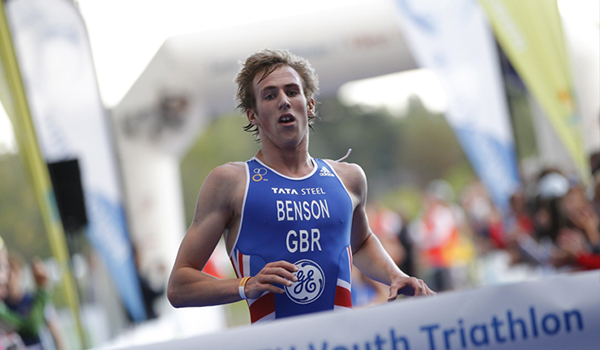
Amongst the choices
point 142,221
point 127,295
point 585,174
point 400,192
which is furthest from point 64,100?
point 400,192

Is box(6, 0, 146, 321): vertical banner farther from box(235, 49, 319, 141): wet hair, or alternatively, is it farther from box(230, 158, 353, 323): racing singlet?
box(230, 158, 353, 323): racing singlet

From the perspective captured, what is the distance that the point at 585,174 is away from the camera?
506 centimetres

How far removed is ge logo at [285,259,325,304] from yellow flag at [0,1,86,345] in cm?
404

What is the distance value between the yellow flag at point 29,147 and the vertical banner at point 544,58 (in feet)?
15.0

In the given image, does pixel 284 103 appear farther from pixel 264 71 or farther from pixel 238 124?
pixel 238 124

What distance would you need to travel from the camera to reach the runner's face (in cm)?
211

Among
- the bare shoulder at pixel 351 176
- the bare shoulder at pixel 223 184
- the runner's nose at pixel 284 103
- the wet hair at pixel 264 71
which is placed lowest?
the bare shoulder at pixel 351 176

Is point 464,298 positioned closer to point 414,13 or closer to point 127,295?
point 414,13

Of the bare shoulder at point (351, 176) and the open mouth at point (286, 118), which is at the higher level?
the open mouth at point (286, 118)

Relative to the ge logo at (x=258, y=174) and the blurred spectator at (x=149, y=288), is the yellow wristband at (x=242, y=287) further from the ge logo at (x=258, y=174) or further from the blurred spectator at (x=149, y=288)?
the blurred spectator at (x=149, y=288)

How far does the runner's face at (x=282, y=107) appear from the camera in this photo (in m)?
2.11

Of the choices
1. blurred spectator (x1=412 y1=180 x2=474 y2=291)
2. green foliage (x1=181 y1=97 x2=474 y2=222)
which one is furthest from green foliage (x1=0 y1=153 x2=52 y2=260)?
blurred spectator (x1=412 y1=180 x2=474 y2=291)

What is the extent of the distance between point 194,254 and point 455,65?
458cm

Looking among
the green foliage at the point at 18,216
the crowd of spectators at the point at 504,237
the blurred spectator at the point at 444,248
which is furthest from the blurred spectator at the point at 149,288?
the green foliage at the point at 18,216
